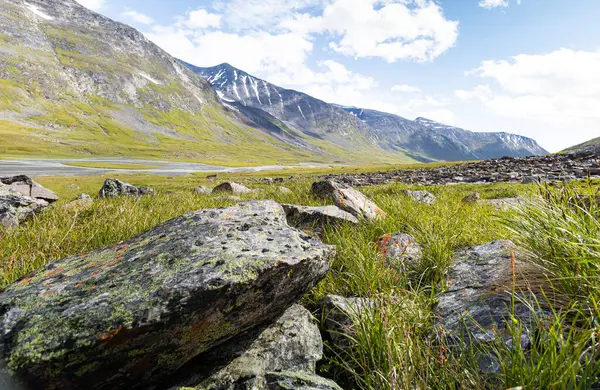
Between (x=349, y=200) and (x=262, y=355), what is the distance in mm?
6550

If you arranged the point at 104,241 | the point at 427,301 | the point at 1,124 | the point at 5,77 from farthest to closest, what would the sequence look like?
the point at 5,77, the point at 1,124, the point at 104,241, the point at 427,301

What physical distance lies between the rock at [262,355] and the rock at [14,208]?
7.04 meters

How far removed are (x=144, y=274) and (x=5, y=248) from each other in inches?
145

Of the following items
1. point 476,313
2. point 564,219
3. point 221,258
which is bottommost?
point 476,313

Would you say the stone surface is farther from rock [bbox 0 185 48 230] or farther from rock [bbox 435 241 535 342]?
rock [bbox 0 185 48 230]

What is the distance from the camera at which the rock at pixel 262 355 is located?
271cm

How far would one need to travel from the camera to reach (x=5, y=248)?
4754 millimetres

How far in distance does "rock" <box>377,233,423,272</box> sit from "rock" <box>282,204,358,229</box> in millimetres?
1464

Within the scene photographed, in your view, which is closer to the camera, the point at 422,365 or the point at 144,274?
the point at 422,365

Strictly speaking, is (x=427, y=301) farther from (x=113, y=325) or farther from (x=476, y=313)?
(x=113, y=325)

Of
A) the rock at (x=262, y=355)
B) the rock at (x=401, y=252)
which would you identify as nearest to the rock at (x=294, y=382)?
the rock at (x=262, y=355)

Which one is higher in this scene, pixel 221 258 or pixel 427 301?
pixel 221 258

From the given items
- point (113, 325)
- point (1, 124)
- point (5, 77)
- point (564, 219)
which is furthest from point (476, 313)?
point (5, 77)

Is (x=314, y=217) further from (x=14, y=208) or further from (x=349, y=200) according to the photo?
(x=14, y=208)
